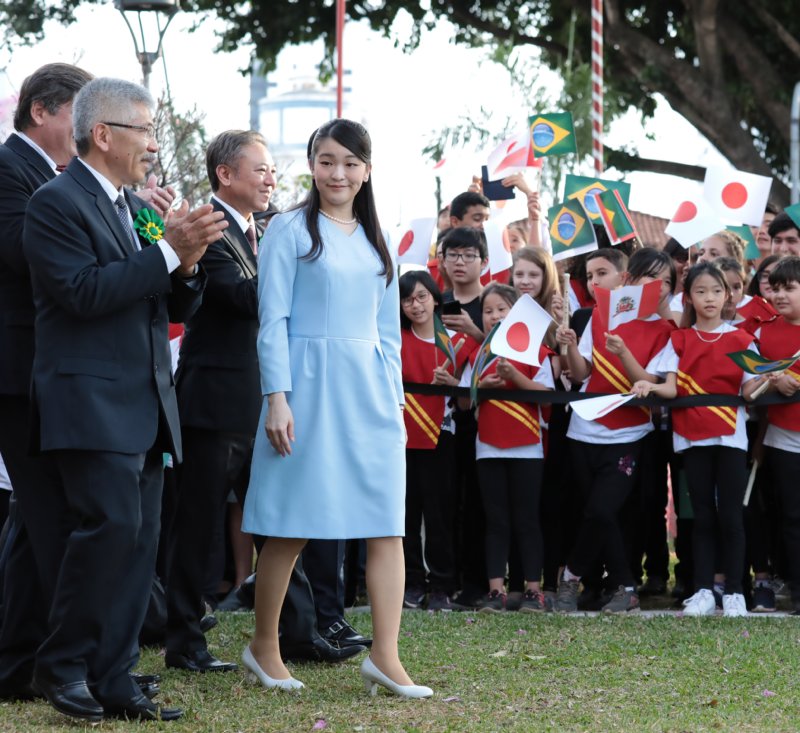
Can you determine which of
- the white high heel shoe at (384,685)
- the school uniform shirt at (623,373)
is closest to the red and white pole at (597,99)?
the school uniform shirt at (623,373)

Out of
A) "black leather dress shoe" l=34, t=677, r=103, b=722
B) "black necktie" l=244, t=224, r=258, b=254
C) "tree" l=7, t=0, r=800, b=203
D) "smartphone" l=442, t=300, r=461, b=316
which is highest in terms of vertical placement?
"tree" l=7, t=0, r=800, b=203

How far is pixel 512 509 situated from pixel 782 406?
4.96 ft

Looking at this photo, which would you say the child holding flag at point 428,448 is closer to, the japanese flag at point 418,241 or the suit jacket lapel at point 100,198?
the japanese flag at point 418,241

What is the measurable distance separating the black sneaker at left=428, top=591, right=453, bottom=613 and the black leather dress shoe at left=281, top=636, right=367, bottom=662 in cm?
173

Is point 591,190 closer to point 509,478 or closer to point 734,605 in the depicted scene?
point 509,478

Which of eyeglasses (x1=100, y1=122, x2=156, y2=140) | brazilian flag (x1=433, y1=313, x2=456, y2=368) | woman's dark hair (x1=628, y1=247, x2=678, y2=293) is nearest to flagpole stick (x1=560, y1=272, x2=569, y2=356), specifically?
woman's dark hair (x1=628, y1=247, x2=678, y2=293)

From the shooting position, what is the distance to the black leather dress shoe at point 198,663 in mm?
5684

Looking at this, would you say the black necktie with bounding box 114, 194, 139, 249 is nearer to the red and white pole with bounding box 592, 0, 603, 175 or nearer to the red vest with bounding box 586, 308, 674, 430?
the red vest with bounding box 586, 308, 674, 430

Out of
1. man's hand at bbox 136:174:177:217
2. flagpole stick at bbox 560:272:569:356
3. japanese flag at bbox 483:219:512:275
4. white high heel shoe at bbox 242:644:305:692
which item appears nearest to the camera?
man's hand at bbox 136:174:177:217

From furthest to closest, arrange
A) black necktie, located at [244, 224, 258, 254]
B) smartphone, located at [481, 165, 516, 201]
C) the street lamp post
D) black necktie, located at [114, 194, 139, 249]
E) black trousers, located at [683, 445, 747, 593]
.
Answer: the street lamp post < smartphone, located at [481, 165, 516, 201] < black trousers, located at [683, 445, 747, 593] < black necktie, located at [244, 224, 258, 254] < black necktie, located at [114, 194, 139, 249]

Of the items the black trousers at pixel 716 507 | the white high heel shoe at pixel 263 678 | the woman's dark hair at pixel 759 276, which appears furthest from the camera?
the woman's dark hair at pixel 759 276

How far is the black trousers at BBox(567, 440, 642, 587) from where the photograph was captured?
296 inches

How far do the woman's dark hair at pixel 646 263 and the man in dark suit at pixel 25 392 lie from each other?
11.8 ft

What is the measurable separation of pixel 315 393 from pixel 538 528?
9.23 ft
